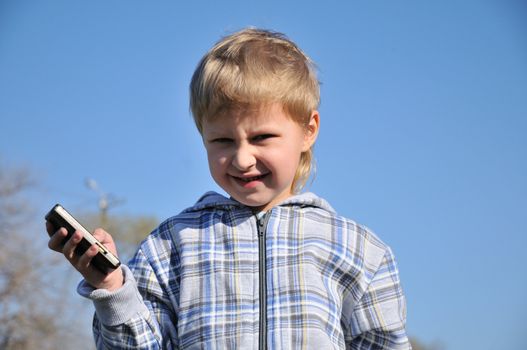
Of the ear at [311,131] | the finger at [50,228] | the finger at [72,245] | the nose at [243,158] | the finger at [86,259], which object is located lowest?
the finger at [86,259]

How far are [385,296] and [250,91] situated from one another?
1076 millimetres

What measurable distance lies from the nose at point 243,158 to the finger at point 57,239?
0.76m

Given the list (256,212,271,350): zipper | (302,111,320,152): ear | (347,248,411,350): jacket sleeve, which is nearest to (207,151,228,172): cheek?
(256,212,271,350): zipper

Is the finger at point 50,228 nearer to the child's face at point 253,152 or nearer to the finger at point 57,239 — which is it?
the finger at point 57,239

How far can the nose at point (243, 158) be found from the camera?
9.71ft

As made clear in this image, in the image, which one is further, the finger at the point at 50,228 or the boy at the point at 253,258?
the boy at the point at 253,258

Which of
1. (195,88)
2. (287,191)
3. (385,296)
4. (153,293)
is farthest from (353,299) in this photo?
(195,88)

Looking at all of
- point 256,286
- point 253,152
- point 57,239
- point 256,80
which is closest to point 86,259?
point 57,239

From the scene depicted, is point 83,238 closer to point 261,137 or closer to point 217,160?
point 217,160

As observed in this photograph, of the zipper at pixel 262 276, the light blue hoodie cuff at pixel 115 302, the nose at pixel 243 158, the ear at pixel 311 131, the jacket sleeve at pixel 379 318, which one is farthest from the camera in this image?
the ear at pixel 311 131

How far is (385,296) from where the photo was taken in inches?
124

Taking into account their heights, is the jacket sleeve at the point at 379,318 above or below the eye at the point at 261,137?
below

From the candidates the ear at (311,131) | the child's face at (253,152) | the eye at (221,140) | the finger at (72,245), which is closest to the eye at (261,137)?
the child's face at (253,152)

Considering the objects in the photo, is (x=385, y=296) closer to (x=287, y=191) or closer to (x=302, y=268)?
(x=302, y=268)
